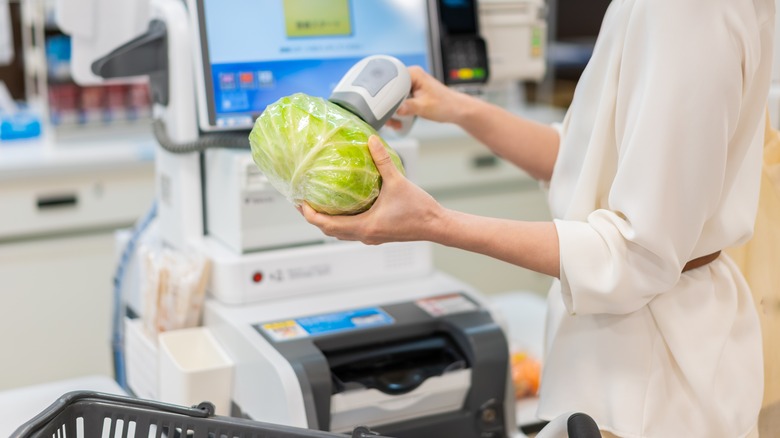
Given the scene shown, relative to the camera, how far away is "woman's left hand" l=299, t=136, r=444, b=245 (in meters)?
1.03

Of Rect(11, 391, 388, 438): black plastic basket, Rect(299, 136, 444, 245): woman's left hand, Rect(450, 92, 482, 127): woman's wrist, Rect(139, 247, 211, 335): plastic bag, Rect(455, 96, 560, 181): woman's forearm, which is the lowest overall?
Rect(11, 391, 388, 438): black plastic basket

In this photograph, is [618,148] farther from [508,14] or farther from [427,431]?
[508,14]

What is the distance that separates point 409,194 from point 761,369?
57cm

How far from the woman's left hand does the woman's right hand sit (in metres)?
0.39

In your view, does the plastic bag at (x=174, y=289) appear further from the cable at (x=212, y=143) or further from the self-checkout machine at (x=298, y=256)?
the cable at (x=212, y=143)

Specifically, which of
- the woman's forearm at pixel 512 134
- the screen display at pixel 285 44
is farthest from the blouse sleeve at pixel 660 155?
the screen display at pixel 285 44

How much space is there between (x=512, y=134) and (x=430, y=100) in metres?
0.15

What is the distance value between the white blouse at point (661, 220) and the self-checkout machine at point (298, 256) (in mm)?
259

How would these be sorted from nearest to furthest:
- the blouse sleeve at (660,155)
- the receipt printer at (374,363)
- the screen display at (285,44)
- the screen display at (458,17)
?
1. the blouse sleeve at (660,155)
2. the receipt printer at (374,363)
3. the screen display at (285,44)
4. the screen display at (458,17)

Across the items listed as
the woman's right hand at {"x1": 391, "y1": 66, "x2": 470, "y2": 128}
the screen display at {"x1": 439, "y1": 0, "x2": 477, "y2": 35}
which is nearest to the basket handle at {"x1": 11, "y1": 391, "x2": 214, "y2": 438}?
the woman's right hand at {"x1": 391, "y1": 66, "x2": 470, "y2": 128}

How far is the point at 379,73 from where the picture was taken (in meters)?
1.21

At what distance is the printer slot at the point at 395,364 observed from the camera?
1405 millimetres

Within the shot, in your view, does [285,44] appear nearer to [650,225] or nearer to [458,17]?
[458,17]

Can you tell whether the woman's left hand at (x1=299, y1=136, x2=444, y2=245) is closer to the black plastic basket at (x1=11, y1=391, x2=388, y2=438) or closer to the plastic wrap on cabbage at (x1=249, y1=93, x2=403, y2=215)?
the plastic wrap on cabbage at (x1=249, y1=93, x2=403, y2=215)
